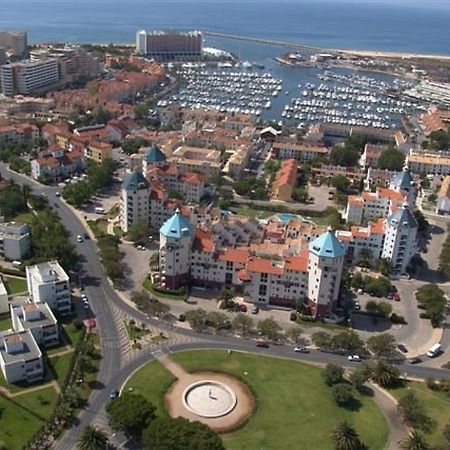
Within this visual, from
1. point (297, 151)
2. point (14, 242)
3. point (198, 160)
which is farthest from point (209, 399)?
point (297, 151)

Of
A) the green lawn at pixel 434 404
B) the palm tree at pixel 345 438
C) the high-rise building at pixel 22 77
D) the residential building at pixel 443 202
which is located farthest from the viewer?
the high-rise building at pixel 22 77

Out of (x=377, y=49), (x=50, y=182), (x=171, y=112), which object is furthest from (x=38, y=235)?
(x=377, y=49)

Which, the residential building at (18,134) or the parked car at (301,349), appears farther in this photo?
the residential building at (18,134)

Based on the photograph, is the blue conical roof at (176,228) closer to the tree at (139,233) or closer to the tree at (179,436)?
the tree at (139,233)

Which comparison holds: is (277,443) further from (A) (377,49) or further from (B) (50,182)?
(A) (377,49)

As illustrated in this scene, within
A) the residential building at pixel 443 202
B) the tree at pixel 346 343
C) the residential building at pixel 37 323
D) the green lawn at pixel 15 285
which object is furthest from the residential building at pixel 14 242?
the residential building at pixel 443 202
